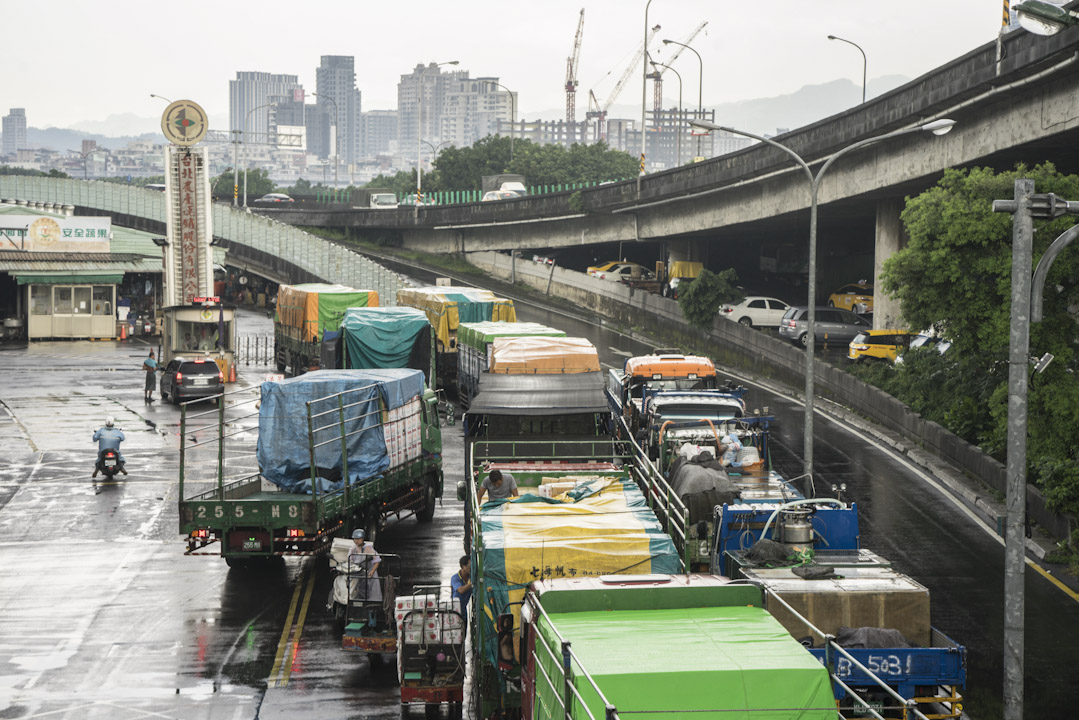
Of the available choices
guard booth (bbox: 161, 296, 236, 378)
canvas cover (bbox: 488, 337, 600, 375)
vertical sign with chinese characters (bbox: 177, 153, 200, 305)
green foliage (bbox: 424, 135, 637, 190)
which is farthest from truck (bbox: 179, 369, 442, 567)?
green foliage (bbox: 424, 135, 637, 190)

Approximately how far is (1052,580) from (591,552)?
1158 centimetres

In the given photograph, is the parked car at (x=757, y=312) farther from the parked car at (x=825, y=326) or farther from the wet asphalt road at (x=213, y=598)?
the wet asphalt road at (x=213, y=598)

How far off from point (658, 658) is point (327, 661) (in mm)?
8801

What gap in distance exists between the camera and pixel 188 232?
51.4m

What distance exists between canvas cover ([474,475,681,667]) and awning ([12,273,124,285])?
170 feet

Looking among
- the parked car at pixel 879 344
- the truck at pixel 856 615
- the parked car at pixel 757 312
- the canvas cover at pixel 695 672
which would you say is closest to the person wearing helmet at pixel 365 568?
the truck at pixel 856 615

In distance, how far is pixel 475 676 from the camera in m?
13.7

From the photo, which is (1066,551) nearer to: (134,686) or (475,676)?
(475,676)

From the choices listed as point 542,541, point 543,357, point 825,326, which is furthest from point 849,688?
point 825,326

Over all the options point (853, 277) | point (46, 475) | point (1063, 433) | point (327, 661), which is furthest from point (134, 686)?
point (853, 277)

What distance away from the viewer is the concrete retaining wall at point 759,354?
28625 mm

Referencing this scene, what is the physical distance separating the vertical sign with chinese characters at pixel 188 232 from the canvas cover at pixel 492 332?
1648cm

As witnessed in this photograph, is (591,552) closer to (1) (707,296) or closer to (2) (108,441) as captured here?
(2) (108,441)

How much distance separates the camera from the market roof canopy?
23625 millimetres
